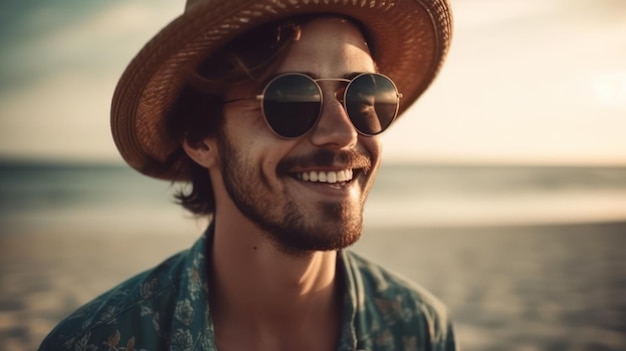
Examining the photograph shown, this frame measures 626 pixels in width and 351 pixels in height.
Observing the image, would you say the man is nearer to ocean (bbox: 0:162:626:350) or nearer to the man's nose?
the man's nose

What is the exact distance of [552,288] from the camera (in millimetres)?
6609

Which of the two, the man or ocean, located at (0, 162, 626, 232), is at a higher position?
the man

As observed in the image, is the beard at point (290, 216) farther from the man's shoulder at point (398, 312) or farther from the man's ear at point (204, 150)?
the man's shoulder at point (398, 312)

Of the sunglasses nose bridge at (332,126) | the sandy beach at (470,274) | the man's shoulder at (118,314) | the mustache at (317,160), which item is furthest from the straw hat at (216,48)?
the sandy beach at (470,274)

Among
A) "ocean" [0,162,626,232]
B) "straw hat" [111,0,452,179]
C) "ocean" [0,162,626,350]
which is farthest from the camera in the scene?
"ocean" [0,162,626,232]

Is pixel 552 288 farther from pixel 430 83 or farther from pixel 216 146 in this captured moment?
pixel 216 146

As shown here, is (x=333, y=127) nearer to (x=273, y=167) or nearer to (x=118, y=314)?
(x=273, y=167)

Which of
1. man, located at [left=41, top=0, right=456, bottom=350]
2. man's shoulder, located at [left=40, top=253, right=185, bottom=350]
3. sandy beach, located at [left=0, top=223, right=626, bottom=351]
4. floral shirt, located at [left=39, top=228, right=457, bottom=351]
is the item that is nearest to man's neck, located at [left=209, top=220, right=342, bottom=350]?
man, located at [left=41, top=0, right=456, bottom=350]

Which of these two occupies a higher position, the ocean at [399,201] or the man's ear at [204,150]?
the man's ear at [204,150]

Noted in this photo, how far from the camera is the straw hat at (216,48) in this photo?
2.21 metres

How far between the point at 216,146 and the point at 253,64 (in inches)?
19.7

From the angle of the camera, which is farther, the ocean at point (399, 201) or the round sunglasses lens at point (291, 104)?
the ocean at point (399, 201)

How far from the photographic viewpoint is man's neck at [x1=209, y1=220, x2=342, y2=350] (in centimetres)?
258

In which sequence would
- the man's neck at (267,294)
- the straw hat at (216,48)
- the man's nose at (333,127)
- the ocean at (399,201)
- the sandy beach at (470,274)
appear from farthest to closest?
1. the ocean at (399,201)
2. the sandy beach at (470,274)
3. the man's neck at (267,294)
4. the man's nose at (333,127)
5. the straw hat at (216,48)
